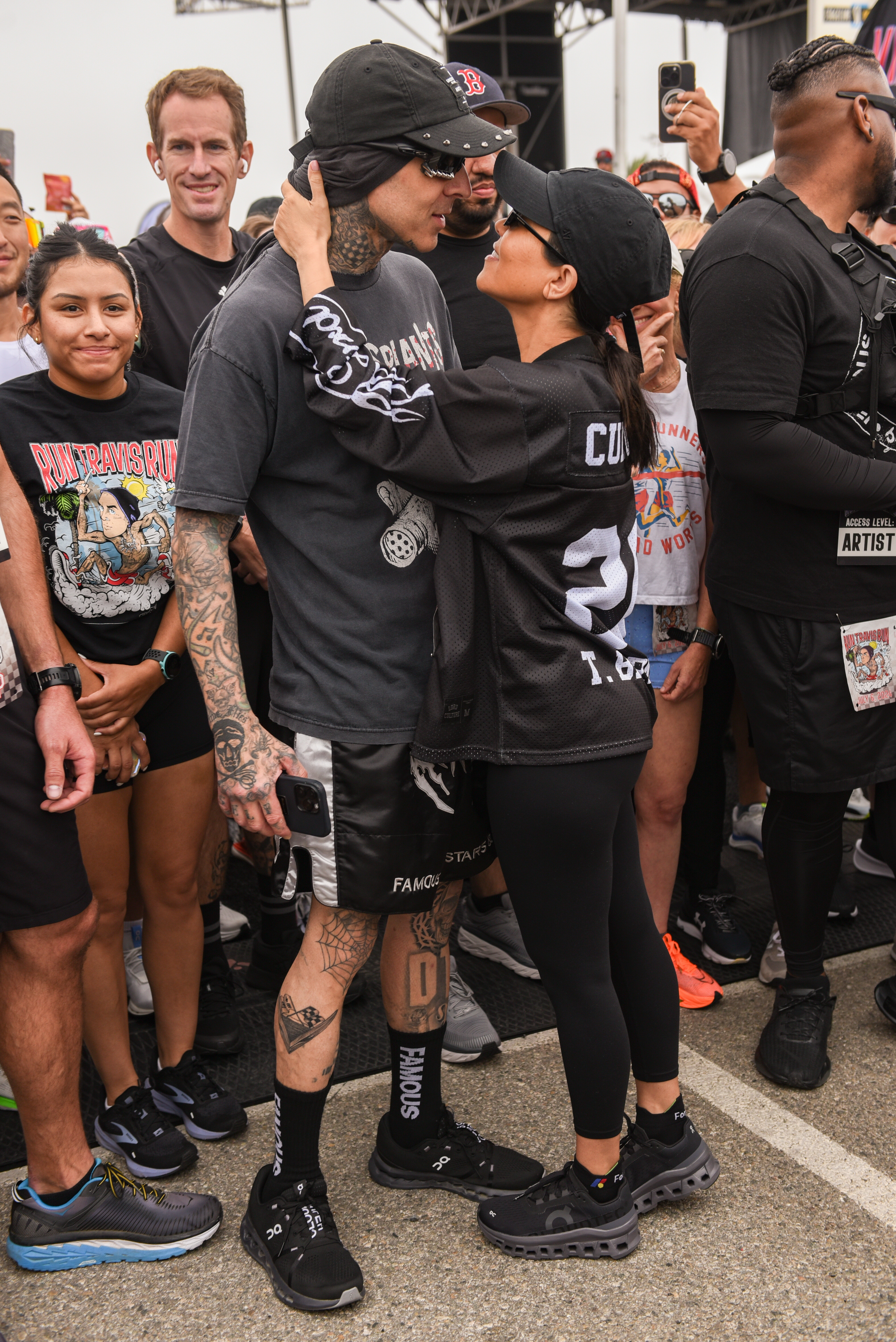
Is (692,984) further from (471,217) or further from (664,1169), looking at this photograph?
(471,217)

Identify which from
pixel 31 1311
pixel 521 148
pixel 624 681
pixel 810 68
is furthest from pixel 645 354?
pixel 521 148

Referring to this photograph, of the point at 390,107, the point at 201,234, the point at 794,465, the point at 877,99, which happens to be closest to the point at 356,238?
the point at 390,107

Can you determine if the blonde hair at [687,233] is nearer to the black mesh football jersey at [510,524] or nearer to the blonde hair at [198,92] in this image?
the blonde hair at [198,92]

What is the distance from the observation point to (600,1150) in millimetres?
2188

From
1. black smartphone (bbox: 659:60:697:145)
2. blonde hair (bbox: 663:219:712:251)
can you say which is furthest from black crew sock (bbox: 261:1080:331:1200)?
black smartphone (bbox: 659:60:697:145)

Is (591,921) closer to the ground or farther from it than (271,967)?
farther from it

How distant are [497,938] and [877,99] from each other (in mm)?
2509

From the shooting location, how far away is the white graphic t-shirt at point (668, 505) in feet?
9.98

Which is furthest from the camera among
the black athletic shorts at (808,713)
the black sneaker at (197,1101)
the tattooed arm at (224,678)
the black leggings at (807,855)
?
the black leggings at (807,855)

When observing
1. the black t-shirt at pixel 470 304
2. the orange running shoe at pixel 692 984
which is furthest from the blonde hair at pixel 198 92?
the orange running shoe at pixel 692 984

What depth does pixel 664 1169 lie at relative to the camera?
7.52ft

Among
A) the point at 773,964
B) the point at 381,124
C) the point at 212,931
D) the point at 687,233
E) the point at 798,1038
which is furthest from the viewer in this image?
the point at 687,233

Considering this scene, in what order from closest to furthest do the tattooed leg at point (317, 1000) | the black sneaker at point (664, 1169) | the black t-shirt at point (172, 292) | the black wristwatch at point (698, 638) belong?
1. the tattooed leg at point (317, 1000)
2. the black sneaker at point (664, 1169)
3. the black wristwatch at point (698, 638)
4. the black t-shirt at point (172, 292)

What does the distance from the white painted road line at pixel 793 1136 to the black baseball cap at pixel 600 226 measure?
73.7 inches
